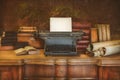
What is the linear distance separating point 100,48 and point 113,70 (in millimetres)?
318

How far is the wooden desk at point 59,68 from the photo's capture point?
296 centimetres

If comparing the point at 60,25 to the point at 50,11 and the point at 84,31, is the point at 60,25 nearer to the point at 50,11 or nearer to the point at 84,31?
the point at 84,31

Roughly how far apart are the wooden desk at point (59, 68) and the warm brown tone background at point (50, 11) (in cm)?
76

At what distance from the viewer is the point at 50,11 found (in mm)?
3678

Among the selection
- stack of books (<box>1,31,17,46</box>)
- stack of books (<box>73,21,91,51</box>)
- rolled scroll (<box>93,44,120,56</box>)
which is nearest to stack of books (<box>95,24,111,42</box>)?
stack of books (<box>73,21,91,51</box>)

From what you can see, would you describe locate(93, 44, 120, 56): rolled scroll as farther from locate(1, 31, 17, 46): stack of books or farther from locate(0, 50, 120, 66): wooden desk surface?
locate(1, 31, 17, 46): stack of books

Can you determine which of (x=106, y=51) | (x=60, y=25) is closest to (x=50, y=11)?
(x=60, y=25)

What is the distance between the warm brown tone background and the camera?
3654 millimetres

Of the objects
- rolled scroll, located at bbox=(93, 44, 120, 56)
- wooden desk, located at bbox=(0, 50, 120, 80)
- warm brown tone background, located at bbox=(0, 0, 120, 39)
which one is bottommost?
wooden desk, located at bbox=(0, 50, 120, 80)

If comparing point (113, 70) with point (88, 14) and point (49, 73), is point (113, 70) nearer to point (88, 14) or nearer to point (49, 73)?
point (49, 73)

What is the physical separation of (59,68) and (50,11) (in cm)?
98

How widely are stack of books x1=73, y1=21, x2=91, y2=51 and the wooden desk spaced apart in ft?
1.09

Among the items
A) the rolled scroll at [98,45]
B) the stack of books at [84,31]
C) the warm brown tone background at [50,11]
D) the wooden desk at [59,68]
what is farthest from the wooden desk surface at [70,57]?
the warm brown tone background at [50,11]

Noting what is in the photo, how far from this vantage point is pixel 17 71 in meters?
2.97
